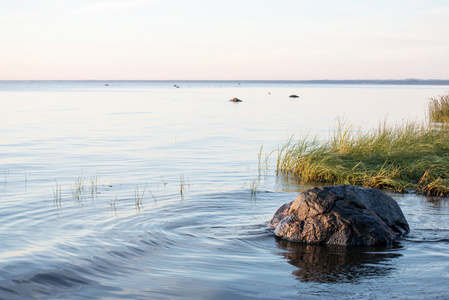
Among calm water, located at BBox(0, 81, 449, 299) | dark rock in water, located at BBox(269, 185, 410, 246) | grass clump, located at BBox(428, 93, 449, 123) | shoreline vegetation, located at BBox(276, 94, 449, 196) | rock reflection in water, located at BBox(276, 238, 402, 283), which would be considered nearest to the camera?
calm water, located at BBox(0, 81, 449, 299)

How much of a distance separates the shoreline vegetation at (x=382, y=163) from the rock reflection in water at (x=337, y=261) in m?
5.48

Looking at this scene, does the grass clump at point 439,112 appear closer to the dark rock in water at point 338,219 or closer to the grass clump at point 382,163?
the grass clump at point 382,163

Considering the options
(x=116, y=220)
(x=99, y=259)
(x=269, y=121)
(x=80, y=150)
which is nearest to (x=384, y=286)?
(x=99, y=259)

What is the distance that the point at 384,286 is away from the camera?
6.59 m

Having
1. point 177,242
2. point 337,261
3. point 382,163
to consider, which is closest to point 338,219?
point 337,261

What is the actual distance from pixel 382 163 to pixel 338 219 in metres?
6.90

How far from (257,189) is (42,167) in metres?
8.46

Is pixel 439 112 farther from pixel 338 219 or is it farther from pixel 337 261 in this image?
pixel 337 261

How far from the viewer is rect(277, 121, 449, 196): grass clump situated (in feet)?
44.0

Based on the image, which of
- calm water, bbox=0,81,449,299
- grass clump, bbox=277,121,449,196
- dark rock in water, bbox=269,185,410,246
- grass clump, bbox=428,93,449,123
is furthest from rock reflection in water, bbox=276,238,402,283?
grass clump, bbox=428,93,449,123

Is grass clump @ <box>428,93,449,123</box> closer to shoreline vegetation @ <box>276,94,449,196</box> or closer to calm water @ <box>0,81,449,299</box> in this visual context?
shoreline vegetation @ <box>276,94,449,196</box>

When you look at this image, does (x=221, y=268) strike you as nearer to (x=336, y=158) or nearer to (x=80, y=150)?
(x=336, y=158)

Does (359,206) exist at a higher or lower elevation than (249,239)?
higher

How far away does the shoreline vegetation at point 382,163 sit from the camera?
1341 cm
